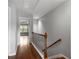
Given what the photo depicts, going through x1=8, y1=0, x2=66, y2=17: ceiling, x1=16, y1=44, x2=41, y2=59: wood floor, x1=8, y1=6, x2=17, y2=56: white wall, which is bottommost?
x1=16, y1=44, x2=41, y2=59: wood floor

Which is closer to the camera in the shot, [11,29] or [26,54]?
[11,29]

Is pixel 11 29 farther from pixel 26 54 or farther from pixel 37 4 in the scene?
pixel 37 4

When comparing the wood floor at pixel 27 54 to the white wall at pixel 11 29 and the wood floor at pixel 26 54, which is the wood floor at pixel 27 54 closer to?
the wood floor at pixel 26 54

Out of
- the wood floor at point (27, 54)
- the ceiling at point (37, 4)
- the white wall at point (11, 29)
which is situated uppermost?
the ceiling at point (37, 4)

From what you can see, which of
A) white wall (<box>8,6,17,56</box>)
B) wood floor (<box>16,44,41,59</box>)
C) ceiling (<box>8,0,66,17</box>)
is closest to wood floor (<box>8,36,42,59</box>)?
wood floor (<box>16,44,41,59</box>)

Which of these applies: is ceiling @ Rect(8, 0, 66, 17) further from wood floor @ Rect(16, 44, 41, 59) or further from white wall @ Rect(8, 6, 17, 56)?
wood floor @ Rect(16, 44, 41, 59)

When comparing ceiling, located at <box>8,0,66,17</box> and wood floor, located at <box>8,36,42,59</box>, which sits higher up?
ceiling, located at <box>8,0,66,17</box>

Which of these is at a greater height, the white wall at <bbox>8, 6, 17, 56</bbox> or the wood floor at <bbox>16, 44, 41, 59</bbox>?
the white wall at <bbox>8, 6, 17, 56</bbox>

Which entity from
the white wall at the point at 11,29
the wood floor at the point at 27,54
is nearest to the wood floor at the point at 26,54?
the wood floor at the point at 27,54

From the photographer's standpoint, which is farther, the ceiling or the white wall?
the white wall

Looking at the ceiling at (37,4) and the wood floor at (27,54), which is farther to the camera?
the wood floor at (27,54)

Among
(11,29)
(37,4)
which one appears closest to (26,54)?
(11,29)

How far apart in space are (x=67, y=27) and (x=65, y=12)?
60 cm
